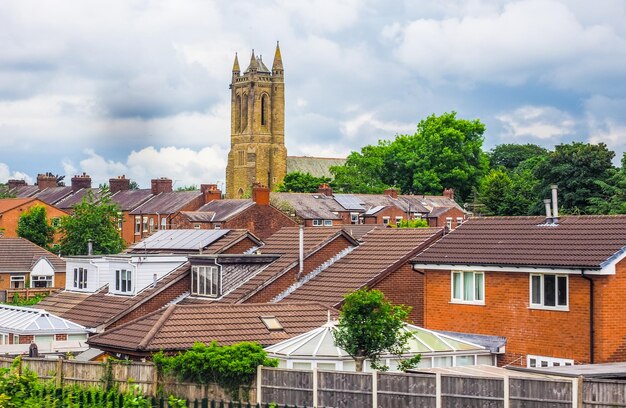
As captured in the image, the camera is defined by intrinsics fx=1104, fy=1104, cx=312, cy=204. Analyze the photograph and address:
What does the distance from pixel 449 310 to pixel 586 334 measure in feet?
19.3

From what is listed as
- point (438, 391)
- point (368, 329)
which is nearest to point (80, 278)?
point (368, 329)

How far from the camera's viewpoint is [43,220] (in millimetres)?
94250

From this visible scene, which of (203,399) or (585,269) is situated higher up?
(585,269)

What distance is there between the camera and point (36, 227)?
3686 inches

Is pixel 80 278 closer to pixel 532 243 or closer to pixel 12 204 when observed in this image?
pixel 532 243

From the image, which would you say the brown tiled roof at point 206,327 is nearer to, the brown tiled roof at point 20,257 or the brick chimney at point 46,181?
the brown tiled roof at point 20,257

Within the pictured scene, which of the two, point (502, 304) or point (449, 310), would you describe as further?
point (449, 310)

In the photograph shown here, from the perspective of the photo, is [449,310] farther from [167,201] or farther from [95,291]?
[167,201]

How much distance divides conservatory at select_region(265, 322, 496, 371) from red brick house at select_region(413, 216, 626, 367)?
1868mm

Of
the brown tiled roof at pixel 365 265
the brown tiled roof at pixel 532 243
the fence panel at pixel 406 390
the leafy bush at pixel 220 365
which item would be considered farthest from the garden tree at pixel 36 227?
the fence panel at pixel 406 390

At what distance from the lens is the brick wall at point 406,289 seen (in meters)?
40.3

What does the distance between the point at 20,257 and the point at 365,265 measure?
3804cm

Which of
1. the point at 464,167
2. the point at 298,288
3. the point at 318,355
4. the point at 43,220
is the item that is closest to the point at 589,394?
the point at 318,355

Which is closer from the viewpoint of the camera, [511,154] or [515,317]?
[515,317]
